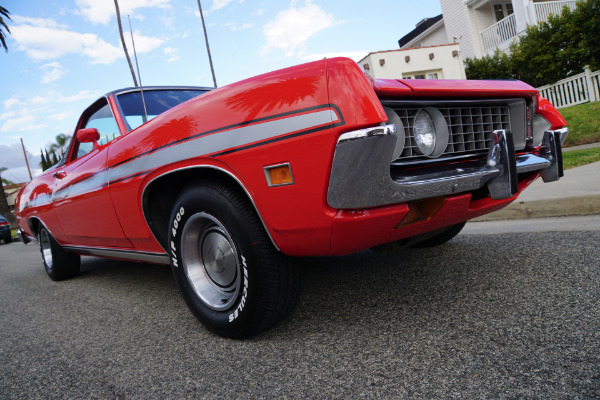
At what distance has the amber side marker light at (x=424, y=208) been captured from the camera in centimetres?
187

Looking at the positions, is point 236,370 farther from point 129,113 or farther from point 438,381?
point 129,113

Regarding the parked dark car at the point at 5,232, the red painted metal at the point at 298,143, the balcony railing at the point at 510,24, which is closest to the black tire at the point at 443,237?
Answer: the red painted metal at the point at 298,143

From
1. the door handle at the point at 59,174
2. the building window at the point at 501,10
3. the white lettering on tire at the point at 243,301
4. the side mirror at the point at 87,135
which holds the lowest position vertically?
the white lettering on tire at the point at 243,301

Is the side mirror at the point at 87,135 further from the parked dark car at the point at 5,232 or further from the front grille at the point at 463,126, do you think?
the parked dark car at the point at 5,232

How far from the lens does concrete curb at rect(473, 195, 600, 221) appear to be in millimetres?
3832

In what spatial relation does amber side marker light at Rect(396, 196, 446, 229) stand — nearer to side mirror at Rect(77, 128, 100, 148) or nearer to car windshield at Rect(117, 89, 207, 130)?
car windshield at Rect(117, 89, 207, 130)

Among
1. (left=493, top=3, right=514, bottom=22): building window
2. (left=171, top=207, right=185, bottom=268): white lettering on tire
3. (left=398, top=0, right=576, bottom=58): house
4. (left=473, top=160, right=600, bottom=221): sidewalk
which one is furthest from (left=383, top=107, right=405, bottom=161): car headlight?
(left=493, top=3, right=514, bottom=22): building window

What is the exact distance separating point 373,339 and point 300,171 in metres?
0.79

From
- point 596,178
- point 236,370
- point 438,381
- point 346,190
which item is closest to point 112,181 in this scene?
point 236,370

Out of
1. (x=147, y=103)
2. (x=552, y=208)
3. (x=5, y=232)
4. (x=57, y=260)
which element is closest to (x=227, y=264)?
(x=147, y=103)

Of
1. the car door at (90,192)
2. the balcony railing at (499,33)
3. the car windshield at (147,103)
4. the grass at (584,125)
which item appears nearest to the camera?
the car door at (90,192)

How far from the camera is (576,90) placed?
11.6 meters

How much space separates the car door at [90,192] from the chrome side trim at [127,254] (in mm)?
A: 51

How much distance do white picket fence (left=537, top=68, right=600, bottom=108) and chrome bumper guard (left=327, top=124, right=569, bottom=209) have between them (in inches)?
434
